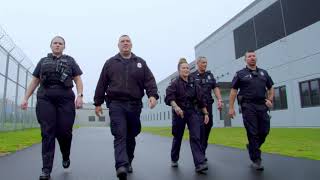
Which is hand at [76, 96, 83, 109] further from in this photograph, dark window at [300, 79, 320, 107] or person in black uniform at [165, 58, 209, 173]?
dark window at [300, 79, 320, 107]

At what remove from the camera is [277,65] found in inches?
1070

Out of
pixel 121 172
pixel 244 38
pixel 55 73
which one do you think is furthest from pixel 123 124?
pixel 244 38

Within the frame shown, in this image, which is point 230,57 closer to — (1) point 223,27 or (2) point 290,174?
(1) point 223,27

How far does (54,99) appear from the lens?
556 cm

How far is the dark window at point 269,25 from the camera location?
26.7 meters

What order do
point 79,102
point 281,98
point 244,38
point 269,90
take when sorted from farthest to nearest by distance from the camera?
point 244,38, point 281,98, point 269,90, point 79,102

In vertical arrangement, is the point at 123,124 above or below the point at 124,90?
below

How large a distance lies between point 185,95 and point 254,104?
1183 millimetres

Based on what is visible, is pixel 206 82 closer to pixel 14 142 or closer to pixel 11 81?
pixel 14 142

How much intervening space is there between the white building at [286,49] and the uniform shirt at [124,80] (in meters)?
19.6

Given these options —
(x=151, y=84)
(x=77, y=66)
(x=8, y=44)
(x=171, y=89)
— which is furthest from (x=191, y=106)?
(x=8, y=44)

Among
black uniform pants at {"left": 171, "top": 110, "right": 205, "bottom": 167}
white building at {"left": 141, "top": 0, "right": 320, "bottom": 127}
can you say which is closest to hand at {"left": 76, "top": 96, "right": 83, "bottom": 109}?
black uniform pants at {"left": 171, "top": 110, "right": 205, "bottom": 167}

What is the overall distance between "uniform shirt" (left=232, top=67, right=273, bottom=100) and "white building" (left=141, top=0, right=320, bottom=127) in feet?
58.3

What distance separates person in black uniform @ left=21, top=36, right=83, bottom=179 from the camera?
215 inches
